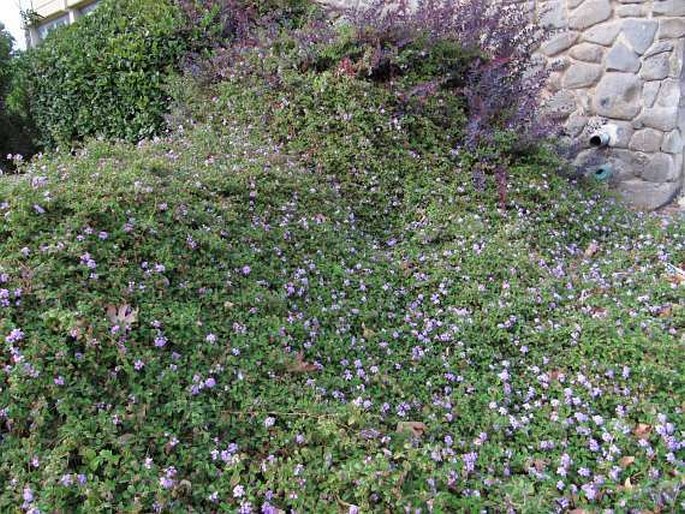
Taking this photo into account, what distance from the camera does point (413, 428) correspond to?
209 cm

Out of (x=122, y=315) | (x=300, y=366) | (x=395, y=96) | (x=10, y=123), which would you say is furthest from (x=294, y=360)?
(x=10, y=123)

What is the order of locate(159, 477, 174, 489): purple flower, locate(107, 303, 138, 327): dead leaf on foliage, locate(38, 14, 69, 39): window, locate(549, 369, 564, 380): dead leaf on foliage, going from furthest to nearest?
locate(38, 14, 69, 39): window → locate(549, 369, 564, 380): dead leaf on foliage → locate(107, 303, 138, 327): dead leaf on foliage → locate(159, 477, 174, 489): purple flower

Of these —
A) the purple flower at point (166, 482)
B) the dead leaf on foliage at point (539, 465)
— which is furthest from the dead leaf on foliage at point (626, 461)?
the purple flower at point (166, 482)

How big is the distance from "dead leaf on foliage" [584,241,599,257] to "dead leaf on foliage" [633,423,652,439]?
172cm

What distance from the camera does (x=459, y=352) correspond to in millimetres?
2527

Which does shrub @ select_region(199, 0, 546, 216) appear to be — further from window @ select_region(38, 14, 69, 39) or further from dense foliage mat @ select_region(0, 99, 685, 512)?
window @ select_region(38, 14, 69, 39)

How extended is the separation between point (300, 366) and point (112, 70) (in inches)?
177

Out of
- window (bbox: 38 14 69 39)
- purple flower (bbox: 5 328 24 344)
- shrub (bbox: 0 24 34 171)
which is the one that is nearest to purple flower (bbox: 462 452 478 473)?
purple flower (bbox: 5 328 24 344)

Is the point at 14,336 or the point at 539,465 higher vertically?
the point at 14,336

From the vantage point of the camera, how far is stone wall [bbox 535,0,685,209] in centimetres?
481

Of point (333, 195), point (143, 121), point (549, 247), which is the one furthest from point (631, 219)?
point (143, 121)

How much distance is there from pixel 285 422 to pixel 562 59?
457cm

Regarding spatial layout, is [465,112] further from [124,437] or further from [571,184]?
Result: [124,437]

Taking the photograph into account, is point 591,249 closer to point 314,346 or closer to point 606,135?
point 606,135
